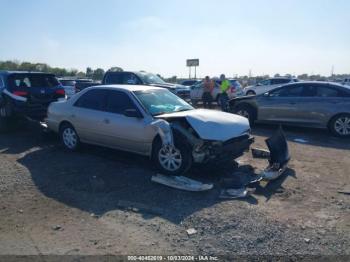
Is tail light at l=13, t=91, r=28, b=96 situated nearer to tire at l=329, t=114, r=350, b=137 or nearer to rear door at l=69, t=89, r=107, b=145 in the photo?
rear door at l=69, t=89, r=107, b=145

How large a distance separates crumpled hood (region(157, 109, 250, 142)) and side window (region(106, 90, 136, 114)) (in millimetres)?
860

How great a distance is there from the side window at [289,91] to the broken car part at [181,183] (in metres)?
6.76

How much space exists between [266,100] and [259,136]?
1796 mm

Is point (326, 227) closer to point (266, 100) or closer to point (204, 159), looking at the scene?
point (204, 159)

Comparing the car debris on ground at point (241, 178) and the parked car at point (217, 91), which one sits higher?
the parked car at point (217, 91)

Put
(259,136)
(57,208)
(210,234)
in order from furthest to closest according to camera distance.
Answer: (259,136)
(57,208)
(210,234)

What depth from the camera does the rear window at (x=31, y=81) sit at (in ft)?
36.2

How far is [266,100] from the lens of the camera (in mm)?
12211

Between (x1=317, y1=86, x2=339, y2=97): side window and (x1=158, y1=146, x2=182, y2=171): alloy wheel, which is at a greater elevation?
(x1=317, y1=86, x2=339, y2=97): side window

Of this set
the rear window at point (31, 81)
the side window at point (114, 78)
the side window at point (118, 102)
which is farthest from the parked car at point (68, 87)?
the side window at point (118, 102)

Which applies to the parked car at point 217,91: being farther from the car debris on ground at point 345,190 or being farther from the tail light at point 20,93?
the car debris on ground at point 345,190

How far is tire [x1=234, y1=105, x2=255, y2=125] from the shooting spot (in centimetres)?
1270

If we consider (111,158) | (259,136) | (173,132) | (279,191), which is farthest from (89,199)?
(259,136)

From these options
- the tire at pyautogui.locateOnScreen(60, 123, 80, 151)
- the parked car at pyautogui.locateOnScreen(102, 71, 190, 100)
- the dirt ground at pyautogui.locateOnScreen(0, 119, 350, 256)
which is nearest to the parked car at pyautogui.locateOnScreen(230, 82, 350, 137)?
the dirt ground at pyautogui.locateOnScreen(0, 119, 350, 256)
